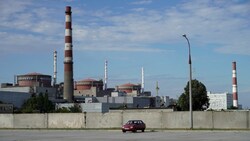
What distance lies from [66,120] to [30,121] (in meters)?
6.33

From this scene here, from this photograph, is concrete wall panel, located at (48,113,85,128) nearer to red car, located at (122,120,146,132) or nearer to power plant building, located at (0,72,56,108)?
red car, located at (122,120,146,132)

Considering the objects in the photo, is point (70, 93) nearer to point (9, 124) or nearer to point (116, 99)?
point (116, 99)

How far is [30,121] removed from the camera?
2365 inches

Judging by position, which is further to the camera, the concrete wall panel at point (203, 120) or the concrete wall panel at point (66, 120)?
the concrete wall panel at point (66, 120)

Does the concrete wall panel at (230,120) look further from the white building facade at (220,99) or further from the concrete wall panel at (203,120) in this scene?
the white building facade at (220,99)

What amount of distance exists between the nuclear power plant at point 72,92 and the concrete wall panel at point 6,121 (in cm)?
5390

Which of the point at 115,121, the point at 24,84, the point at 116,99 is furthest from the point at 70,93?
the point at 115,121

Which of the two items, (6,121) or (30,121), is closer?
(30,121)

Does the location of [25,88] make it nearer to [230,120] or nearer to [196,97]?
[196,97]

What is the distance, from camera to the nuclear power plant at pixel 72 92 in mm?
116312

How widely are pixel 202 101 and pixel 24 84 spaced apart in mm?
92246

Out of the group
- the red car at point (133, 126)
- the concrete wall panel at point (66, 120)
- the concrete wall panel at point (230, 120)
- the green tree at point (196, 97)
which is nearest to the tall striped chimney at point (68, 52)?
the green tree at point (196, 97)

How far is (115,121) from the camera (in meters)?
54.1

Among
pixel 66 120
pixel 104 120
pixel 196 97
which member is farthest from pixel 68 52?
pixel 104 120
